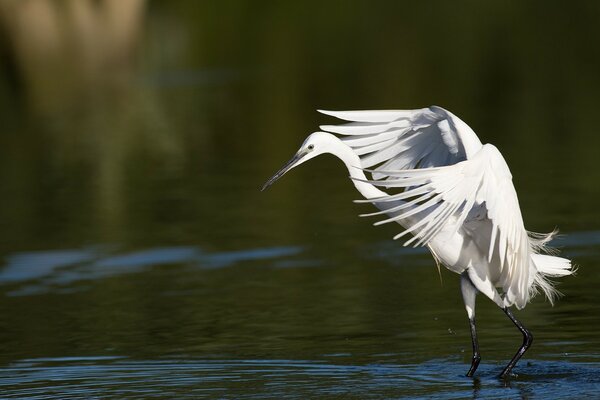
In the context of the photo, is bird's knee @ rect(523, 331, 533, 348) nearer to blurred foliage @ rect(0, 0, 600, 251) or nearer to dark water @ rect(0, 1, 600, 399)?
dark water @ rect(0, 1, 600, 399)

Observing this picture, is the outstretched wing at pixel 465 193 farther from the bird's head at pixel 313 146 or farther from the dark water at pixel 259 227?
the dark water at pixel 259 227

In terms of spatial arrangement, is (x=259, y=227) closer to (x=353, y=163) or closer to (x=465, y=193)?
(x=353, y=163)

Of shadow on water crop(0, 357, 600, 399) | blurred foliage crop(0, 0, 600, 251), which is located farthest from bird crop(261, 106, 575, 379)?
blurred foliage crop(0, 0, 600, 251)

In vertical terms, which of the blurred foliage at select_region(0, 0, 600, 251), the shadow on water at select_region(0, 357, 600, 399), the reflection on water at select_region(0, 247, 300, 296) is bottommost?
the shadow on water at select_region(0, 357, 600, 399)

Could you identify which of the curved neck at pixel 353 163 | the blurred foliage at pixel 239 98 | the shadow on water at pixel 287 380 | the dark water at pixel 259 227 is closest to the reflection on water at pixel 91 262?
the dark water at pixel 259 227

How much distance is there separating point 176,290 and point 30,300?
44.6 inches

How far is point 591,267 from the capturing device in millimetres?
10938

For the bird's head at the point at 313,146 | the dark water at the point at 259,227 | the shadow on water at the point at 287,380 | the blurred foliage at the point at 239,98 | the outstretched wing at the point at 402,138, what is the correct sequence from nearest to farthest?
the shadow on water at the point at 287,380
the bird's head at the point at 313,146
the dark water at the point at 259,227
the outstretched wing at the point at 402,138
the blurred foliage at the point at 239,98

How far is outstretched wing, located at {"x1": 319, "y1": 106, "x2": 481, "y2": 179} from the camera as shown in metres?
8.88

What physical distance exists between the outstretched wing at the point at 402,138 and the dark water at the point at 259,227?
1.15 m

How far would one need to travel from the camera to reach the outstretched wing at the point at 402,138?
8883 mm

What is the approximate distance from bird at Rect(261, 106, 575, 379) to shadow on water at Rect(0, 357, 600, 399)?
0.90 feet

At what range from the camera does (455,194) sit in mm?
7410

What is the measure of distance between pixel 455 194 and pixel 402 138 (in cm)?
181
